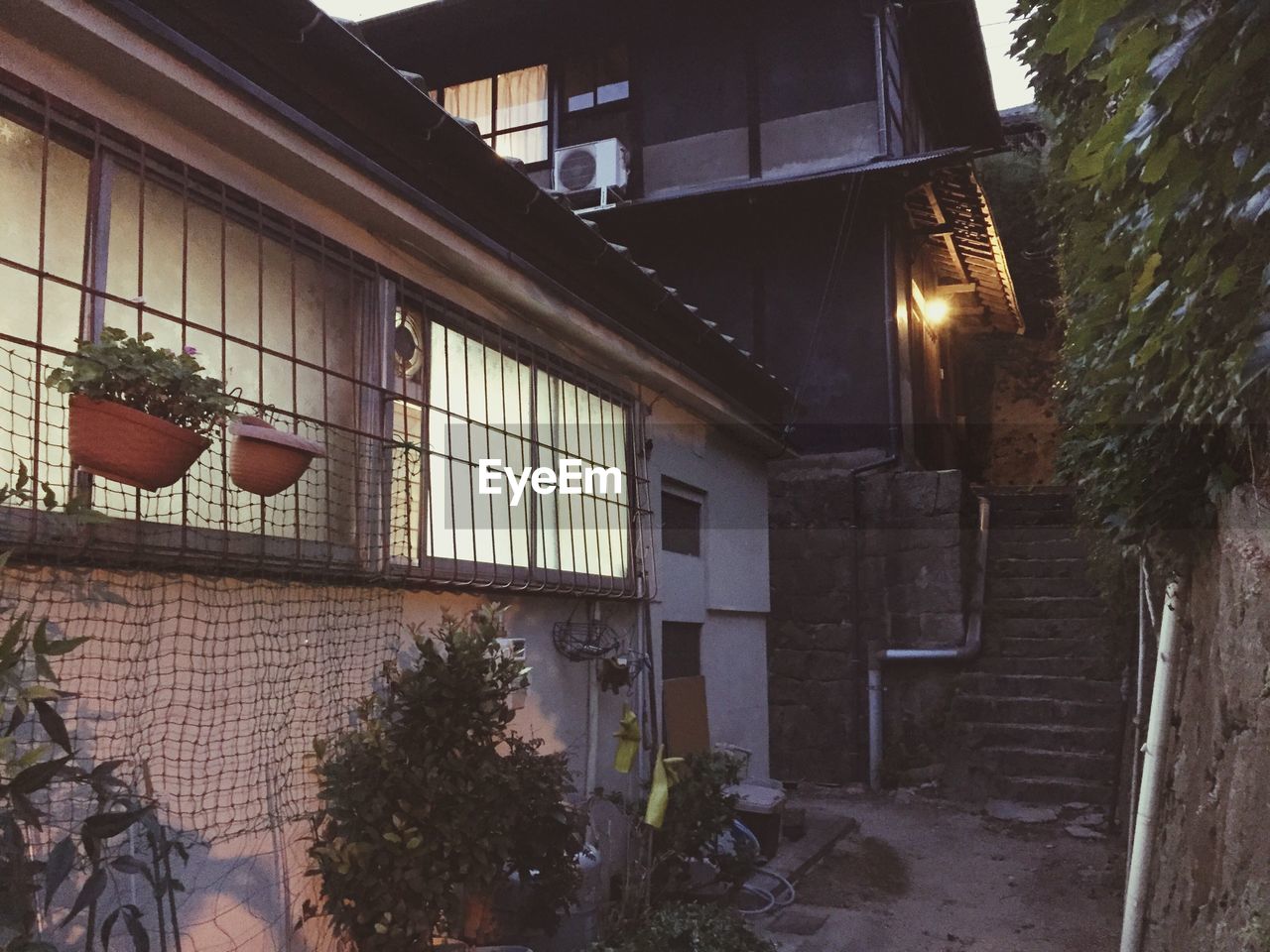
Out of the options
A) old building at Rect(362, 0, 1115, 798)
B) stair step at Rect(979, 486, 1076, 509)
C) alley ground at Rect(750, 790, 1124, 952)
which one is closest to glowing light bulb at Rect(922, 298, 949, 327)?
old building at Rect(362, 0, 1115, 798)

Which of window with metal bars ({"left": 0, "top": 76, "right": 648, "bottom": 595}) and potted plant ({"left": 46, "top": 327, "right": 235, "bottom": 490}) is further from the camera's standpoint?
window with metal bars ({"left": 0, "top": 76, "right": 648, "bottom": 595})

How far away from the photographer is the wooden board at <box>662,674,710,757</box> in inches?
242

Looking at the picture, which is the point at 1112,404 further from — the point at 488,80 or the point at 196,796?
the point at 488,80

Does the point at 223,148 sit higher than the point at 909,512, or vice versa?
the point at 223,148

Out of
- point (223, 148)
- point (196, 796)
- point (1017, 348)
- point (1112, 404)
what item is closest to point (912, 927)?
point (1112, 404)

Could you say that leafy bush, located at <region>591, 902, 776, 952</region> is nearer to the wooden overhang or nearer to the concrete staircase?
the concrete staircase

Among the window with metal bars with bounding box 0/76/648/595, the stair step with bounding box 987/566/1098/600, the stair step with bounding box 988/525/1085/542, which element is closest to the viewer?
the window with metal bars with bounding box 0/76/648/595

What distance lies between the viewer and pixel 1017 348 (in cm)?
1809

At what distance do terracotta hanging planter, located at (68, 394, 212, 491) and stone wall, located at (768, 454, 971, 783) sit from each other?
828 centimetres

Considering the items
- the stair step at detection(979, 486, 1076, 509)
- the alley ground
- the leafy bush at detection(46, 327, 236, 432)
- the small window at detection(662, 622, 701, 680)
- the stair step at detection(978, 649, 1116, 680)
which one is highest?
the stair step at detection(979, 486, 1076, 509)

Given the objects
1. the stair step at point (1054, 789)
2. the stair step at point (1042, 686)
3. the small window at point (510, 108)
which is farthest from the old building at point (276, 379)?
the small window at point (510, 108)

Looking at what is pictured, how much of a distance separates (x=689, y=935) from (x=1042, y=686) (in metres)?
6.36

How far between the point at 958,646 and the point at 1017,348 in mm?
9920

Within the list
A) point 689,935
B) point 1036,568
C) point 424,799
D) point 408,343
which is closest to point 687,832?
point 689,935
